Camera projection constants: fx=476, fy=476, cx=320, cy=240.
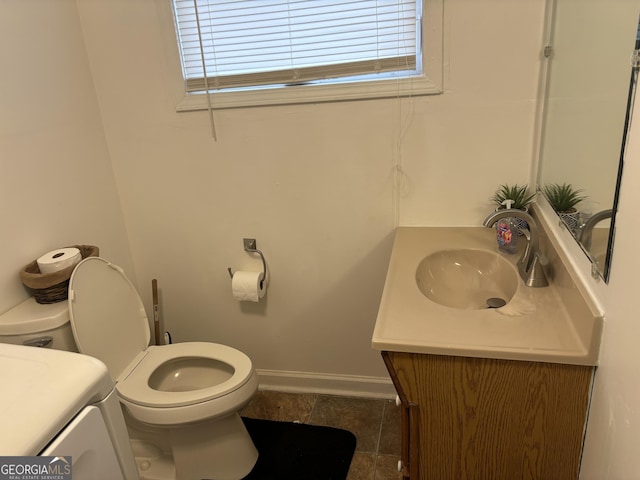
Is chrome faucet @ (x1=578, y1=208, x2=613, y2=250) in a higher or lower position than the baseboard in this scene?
higher

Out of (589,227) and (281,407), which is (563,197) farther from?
(281,407)

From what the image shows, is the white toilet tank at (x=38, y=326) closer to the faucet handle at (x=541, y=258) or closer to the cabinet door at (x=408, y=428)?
the cabinet door at (x=408, y=428)

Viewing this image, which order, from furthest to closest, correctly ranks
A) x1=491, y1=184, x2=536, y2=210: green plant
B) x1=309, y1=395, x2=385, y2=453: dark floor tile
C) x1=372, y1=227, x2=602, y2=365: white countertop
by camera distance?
x1=309, y1=395, x2=385, y2=453: dark floor tile < x1=491, y1=184, x2=536, y2=210: green plant < x1=372, y1=227, x2=602, y2=365: white countertop

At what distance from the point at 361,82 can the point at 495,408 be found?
1.17 m

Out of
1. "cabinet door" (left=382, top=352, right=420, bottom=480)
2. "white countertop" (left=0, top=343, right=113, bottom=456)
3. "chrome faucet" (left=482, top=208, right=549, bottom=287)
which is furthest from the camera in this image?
"chrome faucet" (left=482, top=208, right=549, bottom=287)

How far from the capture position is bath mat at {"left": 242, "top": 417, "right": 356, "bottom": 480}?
1.85m

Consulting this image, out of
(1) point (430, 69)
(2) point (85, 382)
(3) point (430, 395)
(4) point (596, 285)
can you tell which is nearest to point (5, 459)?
(2) point (85, 382)

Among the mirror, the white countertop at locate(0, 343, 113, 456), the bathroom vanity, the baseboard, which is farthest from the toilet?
the mirror

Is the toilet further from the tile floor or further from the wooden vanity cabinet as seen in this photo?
the wooden vanity cabinet

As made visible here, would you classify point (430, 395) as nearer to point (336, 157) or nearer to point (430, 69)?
point (336, 157)

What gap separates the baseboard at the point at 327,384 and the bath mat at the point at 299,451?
22cm

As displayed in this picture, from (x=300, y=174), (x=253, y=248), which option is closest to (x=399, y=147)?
(x=300, y=174)

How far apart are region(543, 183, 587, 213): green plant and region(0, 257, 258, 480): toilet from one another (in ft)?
3.89

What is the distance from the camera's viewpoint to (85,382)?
0.94 m
